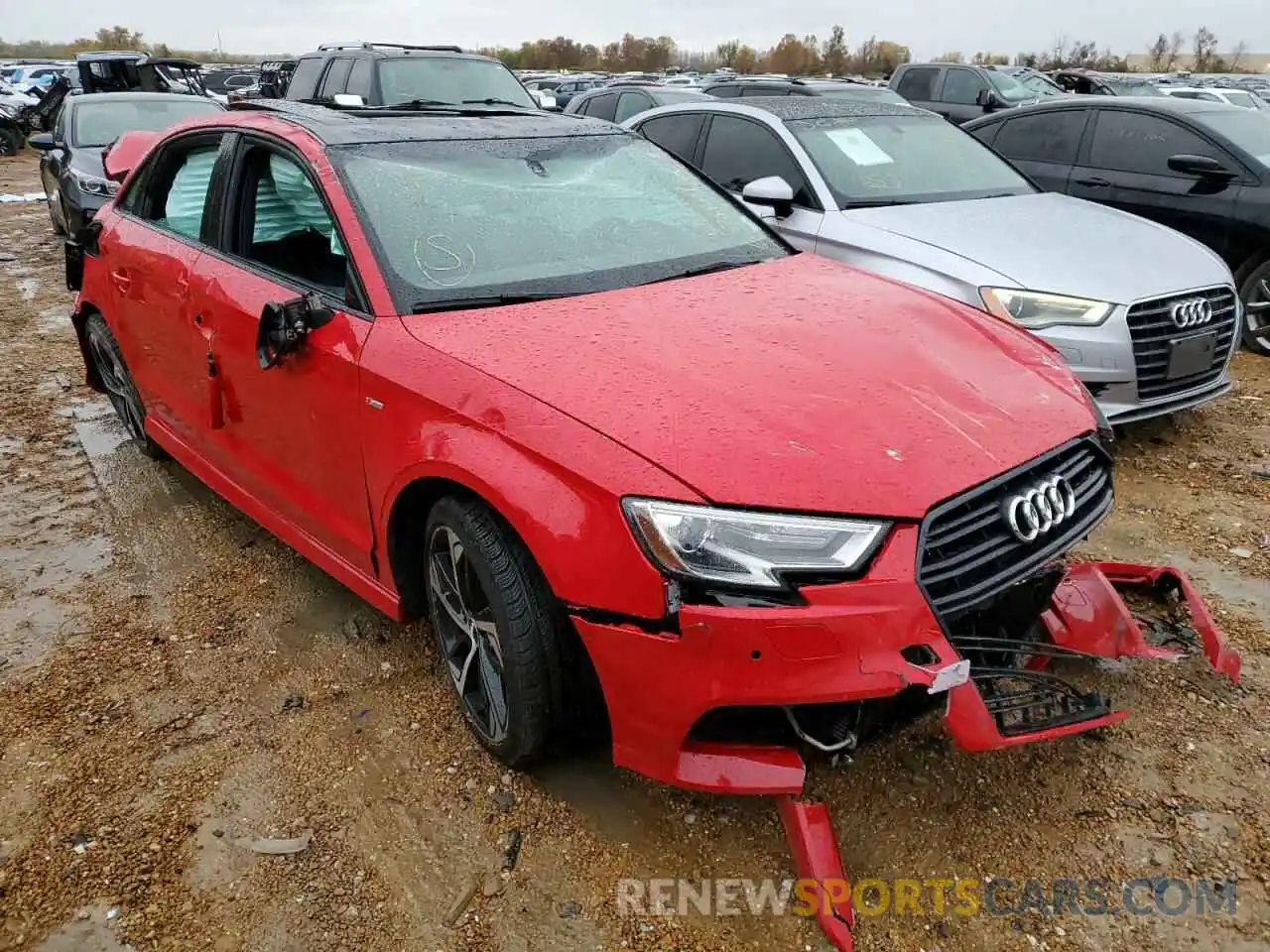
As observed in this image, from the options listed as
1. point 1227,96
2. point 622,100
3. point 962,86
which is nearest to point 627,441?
point 622,100

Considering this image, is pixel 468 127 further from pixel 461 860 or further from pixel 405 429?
pixel 461 860

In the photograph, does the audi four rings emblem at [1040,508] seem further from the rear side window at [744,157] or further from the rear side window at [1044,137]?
the rear side window at [1044,137]

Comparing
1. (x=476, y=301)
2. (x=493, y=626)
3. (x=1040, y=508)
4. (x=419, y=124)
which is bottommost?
(x=493, y=626)

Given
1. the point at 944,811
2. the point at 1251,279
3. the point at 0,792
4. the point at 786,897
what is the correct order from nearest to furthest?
1. the point at 786,897
2. the point at 944,811
3. the point at 0,792
4. the point at 1251,279

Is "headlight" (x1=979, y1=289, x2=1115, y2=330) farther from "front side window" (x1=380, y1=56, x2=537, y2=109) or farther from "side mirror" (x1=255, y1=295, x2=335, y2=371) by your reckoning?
"front side window" (x1=380, y1=56, x2=537, y2=109)

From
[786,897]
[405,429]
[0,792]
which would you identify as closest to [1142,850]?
[786,897]

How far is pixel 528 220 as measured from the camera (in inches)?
116

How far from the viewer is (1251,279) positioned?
602 cm

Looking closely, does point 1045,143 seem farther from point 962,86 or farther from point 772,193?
point 962,86

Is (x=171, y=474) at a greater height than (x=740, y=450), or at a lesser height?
lesser

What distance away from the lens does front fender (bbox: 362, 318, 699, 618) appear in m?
1.96

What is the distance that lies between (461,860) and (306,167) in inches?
80.6

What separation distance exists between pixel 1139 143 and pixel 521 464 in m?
6.25

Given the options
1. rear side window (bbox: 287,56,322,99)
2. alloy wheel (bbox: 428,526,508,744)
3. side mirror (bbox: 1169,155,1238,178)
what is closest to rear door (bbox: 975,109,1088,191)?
side mirror (bbox: 1169,155,1238,178)
